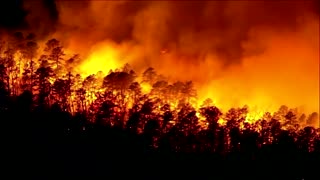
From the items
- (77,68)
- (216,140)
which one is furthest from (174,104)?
(77,68)

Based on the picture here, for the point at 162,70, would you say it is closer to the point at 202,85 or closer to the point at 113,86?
the point at 202,85

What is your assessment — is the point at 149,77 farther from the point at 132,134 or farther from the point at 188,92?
the point at 132,134

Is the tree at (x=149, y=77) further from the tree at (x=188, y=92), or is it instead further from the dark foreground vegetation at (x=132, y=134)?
the tree at (x=188, y=92)

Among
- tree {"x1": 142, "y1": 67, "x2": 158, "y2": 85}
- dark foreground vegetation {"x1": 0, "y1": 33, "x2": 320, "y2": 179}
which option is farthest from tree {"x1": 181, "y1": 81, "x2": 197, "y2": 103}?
tree {"x1": 142, "y1": 67, "x2": 158, "y2": 85}

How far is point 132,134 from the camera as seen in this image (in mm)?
48906

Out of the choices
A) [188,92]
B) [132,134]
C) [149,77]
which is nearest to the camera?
[132,134]

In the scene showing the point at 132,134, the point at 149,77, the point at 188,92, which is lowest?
the point at 132,134

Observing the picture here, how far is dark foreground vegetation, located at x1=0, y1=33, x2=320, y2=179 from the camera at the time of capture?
44656 mm

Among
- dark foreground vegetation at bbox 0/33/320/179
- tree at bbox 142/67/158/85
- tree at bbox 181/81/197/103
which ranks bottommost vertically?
dark foreground vegetation at bbox 0/33/320/179

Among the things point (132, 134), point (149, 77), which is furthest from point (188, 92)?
point (132, 134)

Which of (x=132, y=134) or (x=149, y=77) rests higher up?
(x=149, y=77)

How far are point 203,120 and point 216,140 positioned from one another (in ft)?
12.6

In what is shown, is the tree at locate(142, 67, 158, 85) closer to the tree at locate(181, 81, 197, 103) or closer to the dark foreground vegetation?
the dark foreground vegetation

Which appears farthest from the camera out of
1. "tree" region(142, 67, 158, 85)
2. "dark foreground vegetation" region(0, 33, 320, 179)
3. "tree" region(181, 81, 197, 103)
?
"tree" region(142, 67, 158, 85)
